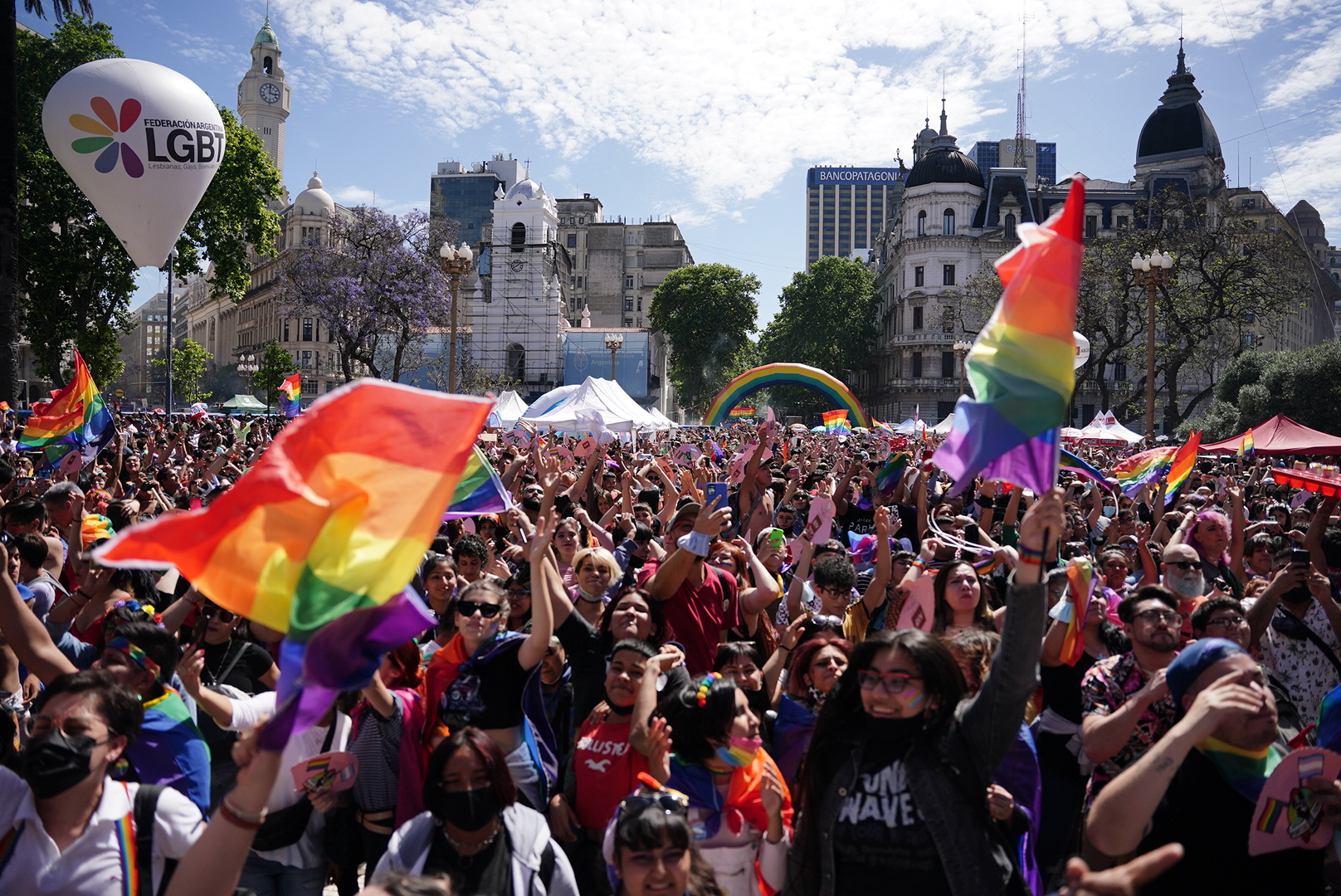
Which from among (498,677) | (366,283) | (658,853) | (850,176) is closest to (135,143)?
(498,677)

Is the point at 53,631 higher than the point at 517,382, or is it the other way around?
the point at 517,382

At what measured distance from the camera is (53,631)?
478 centimetres

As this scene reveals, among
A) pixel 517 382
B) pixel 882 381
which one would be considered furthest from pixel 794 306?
pixel 517 382

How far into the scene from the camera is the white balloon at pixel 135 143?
13.3 meters

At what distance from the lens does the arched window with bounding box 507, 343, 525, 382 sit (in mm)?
65500

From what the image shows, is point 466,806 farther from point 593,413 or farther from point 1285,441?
point 1285,441

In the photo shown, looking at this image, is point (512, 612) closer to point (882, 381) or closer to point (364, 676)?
point (364, 676)

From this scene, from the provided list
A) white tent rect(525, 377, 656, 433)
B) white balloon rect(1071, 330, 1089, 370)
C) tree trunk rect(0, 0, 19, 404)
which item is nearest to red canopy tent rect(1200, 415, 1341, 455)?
white balloon rect(1071, 330, 1089, 370)

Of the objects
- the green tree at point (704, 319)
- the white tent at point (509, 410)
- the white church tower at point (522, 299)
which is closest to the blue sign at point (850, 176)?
the green tree at point (704, 319)

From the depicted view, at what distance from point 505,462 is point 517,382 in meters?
47.4

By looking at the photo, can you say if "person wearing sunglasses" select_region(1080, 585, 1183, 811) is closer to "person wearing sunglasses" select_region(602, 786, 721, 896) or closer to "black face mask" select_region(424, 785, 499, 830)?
"person wearing sunglasses" select_region(602, 786, 721, 896)

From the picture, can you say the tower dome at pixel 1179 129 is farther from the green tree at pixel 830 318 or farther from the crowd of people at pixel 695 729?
the crowd of people at pixel 695 729

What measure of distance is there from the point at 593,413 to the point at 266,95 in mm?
Result: 103442

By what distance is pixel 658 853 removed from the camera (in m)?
2.67
